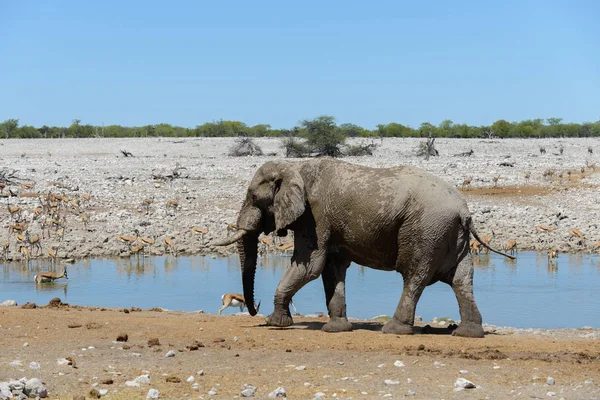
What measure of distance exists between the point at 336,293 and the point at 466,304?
5.03 ft

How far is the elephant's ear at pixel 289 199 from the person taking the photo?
1123 cm

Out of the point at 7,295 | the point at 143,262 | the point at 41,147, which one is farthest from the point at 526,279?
the point at 41,147

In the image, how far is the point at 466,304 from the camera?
35.3ft

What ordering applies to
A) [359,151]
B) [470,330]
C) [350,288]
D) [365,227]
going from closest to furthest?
[470,330], [365,227], [350,288], [359,151]

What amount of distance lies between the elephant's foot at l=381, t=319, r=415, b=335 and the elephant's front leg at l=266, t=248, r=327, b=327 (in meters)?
1.03

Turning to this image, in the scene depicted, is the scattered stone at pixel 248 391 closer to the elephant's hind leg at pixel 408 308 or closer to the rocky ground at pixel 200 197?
the elephant's hind leg at pixel 408 308

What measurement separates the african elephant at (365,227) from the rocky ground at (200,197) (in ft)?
37.9

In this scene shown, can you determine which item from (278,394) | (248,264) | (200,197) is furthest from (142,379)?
(200,197)

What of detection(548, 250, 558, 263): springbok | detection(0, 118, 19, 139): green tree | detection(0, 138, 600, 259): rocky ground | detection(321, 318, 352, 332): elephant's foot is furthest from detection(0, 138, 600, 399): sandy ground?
detection(0, 118, 19, 139): green tree

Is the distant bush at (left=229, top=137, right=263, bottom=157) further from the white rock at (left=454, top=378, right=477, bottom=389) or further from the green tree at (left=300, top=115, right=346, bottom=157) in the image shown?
the white rock at (left=454, top=378, right=477, bottom=389)

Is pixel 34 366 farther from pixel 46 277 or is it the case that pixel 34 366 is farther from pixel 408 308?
pixel 46 277

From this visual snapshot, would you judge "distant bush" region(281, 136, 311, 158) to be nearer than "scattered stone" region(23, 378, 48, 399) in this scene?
No

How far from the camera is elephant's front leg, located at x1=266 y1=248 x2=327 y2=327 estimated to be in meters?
11.2

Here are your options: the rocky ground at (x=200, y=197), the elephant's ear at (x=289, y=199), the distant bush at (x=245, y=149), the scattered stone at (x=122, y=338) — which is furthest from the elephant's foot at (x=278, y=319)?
the distant bush at (x=245, y=149)
